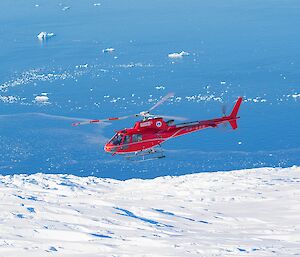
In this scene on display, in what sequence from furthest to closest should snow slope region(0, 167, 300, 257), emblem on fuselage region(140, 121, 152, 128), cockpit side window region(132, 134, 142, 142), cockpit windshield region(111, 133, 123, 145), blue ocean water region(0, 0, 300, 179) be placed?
1. blue ocean water region(0, 0, 300, 179)
2. snow slope region(0, 167, 300, 257)
3. emblem on fuselage region(140, 121, 152, 128)
4. cockpit side window region(132, 134, 142, 142)
5. cockpit windshield region(111, 133, 123, 145)

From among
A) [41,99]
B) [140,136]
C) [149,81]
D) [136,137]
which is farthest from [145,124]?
[149,81]

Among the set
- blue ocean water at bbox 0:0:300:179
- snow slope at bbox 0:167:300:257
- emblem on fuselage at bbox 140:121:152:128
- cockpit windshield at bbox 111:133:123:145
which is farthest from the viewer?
blue ocean water at bbox 0:0:300:179

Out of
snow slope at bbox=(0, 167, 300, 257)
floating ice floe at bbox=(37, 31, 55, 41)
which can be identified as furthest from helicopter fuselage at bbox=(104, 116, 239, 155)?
floating ice floe at bbox=(37, 31, 55, 41)

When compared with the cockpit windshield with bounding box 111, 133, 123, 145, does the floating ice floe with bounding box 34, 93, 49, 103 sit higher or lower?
higher

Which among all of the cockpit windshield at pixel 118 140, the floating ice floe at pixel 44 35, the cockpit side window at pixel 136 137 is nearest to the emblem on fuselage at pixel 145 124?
the cockpit side window at pixel 136 137

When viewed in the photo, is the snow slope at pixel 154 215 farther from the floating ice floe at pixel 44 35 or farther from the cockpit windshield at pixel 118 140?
the floating ice floe at pixel 44 35

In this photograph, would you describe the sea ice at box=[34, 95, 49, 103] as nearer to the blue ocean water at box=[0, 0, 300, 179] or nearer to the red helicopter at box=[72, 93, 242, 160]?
the blue ocean water at box=[0, 0, 300, 179]

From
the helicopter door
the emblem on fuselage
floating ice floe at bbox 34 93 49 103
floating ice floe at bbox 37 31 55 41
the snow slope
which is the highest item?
floating ice floe at bbox 37 31 55 41

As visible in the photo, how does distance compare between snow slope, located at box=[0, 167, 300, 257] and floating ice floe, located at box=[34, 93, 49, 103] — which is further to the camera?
floating ice floe, located at box=[34, 93, 49, 103]
